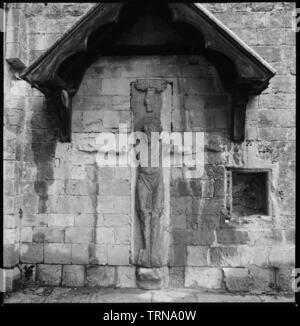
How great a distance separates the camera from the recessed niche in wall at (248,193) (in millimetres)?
5031

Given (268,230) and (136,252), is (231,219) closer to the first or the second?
(268,230)

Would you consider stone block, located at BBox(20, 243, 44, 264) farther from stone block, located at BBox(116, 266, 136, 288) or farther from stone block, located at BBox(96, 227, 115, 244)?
stone block, located at BBox(116, 266, 136, 288)

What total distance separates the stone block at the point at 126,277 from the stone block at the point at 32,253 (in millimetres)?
1118

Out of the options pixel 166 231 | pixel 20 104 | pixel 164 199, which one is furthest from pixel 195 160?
pixel 20 104

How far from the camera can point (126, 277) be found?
487 cm

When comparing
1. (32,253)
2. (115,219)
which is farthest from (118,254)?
(32,253)

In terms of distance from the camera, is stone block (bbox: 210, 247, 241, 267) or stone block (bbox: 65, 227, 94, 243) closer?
stone block (bbox: 210, 247, 241, 267)

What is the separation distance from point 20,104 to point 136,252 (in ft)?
8.77

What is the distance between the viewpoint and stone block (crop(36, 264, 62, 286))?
16.1 feet

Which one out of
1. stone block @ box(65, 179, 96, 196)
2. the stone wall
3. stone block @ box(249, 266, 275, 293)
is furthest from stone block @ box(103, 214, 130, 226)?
stone block @ box(249, 266, 275, 293)

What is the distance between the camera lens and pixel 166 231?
4.85 m

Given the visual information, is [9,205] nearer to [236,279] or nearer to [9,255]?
[9,255]

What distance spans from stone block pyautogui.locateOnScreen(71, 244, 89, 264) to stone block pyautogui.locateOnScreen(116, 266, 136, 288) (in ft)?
1.59

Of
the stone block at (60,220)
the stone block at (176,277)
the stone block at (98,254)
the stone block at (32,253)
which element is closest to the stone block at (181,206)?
the stone block at (176,277)
